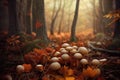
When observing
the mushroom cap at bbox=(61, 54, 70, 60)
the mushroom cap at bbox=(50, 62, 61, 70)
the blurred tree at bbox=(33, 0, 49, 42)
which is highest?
the blurred tree at bbox=(33, 0, 49, 42)

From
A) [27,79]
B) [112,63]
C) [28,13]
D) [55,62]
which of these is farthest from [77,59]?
[28,13]

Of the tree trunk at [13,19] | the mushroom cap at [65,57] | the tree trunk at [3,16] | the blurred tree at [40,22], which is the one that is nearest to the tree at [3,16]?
the tree trunk at [3,16]

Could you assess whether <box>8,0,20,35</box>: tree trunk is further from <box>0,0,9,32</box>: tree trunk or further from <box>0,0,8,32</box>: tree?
<box>0,0,9,32</box>: tree trunk

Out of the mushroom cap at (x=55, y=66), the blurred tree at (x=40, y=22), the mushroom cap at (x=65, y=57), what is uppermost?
the blurred tree at (x=40, y=22)

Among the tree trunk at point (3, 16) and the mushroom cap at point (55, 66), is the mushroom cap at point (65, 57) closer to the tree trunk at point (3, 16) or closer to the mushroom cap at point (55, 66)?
the mushroom cap at point (55, 66)

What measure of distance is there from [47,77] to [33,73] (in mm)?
619

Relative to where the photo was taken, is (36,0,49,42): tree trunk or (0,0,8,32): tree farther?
(0,0,8,32): tree

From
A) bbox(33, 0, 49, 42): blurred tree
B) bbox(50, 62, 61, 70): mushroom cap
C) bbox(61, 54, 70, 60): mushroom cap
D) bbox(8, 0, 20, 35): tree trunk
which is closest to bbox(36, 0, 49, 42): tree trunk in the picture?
bbox(33, 0, 49, 42): blurred tree

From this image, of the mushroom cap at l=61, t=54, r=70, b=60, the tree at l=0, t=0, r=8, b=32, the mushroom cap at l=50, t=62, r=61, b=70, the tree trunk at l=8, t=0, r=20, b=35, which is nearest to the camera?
the mushroom cap at l=50, t=62, r=61, b=70

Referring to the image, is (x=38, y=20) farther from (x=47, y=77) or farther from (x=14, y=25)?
(x=47, y=77)

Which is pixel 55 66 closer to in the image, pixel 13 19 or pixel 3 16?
pixel 13 19

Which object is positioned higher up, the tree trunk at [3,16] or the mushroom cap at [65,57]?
the tree trunk at [3,16]

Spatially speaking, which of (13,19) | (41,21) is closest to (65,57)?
(13,19)

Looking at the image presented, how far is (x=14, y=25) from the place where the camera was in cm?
1209
